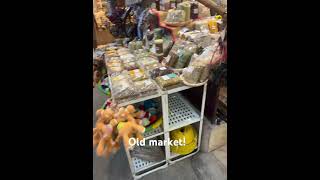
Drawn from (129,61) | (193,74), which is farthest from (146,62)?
(193,74)

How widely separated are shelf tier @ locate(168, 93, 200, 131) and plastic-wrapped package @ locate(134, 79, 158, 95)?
34cm

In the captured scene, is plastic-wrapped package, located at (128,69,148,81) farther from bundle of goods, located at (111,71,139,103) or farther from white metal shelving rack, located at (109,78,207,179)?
white metal shelving rack, located at (109,78,207,179)

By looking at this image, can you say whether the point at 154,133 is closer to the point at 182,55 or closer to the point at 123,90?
the point at 123,90

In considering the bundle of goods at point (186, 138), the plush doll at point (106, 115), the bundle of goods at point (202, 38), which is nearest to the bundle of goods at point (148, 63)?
the bundle of goods at point (202, 38)

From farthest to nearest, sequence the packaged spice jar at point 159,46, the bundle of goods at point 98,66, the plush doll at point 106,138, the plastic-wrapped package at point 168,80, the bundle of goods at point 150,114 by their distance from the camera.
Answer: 1. the bundle of goods at point 98,66
2. the packaged spice jar at point 159,46
3. the bundle of goods at point 150,114
4. the plastic-wrapped package at point 168,80
5. the plush doll at point 106,138

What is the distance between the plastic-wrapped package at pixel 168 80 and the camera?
3.29ft

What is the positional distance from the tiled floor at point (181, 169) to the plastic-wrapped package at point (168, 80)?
74 centimetres

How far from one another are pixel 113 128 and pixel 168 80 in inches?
14.8

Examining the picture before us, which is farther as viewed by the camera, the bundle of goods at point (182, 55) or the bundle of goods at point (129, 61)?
the bundle of goods at point (129, 61)

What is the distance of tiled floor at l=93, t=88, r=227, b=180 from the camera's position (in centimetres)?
138

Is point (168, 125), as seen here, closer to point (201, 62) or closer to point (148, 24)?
point (201, 62)

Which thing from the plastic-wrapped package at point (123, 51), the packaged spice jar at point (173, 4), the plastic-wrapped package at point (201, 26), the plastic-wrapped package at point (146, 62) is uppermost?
the packaged spice jar at point (173, 4)

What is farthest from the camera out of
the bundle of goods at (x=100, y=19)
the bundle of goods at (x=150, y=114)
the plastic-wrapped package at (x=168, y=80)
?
the bundle of goods at (x=100, y=19)

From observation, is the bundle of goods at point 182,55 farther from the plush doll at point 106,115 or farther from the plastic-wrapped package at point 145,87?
the plush doll at point 106,115
